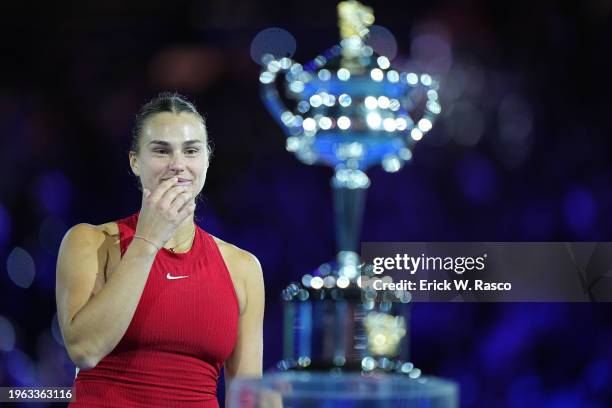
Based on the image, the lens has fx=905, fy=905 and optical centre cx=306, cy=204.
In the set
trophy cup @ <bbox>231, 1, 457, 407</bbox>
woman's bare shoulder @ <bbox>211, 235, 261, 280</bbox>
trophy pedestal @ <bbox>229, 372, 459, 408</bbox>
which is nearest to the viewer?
trophy pedestal @ <bbox>229, 372, 459, 408</bbox>

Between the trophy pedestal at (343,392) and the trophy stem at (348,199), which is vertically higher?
the trophy stem at (348,199)

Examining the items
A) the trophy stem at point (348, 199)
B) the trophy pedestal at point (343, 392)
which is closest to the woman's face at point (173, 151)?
the trophy pedestal at point (343, 392)

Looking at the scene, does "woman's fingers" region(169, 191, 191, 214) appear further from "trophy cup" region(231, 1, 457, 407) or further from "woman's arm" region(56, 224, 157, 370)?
"trophy cup" region(231, 1, 457, 407)

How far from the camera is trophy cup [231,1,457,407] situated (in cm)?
146

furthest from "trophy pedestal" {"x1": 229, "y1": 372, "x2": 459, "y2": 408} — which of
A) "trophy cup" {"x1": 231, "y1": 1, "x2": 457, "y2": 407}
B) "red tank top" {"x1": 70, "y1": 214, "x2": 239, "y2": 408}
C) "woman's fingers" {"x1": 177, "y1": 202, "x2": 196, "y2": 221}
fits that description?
"red tank top" {"x1": 70, "y1": 214, "x2": 239, "y2": 408}

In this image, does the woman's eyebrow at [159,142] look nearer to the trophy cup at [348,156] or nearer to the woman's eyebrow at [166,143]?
the woman's eyebrow at [166,143]

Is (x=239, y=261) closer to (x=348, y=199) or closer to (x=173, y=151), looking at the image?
(x=173, y=151)

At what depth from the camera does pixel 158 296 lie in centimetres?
140

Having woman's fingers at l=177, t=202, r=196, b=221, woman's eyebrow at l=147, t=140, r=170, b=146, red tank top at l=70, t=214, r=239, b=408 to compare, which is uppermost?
woman's eyebrow at l=147, t=140, r=170, b=146

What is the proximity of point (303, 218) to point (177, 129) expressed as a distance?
1.67m

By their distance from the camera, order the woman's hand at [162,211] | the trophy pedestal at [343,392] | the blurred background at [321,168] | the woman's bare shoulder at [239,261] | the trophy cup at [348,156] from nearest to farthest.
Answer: the trophy pedestal at [343,392] → the woman's hand at [162,211] → the trophy cup at [348,156] → the woman's bare shoulder at [239,261] → the blurred background at [321,168]

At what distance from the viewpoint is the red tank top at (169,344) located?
1375 mm

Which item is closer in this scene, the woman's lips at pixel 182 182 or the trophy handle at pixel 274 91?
the woman's lips at pixel 182 182

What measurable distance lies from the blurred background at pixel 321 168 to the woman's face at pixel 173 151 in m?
1.63
